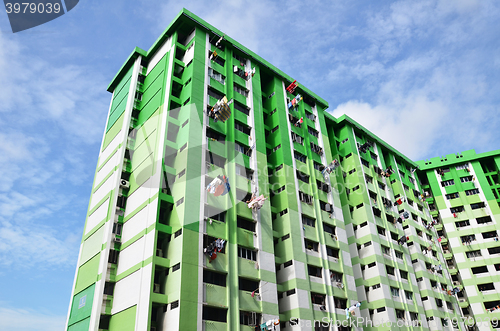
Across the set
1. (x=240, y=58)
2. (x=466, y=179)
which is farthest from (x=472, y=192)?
(x=240, y=58)

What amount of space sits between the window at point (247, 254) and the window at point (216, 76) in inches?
861

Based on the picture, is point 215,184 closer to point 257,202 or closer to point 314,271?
point 257,202

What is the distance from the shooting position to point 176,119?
43.6 m

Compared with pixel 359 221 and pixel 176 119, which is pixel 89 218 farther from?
pixel 359 221

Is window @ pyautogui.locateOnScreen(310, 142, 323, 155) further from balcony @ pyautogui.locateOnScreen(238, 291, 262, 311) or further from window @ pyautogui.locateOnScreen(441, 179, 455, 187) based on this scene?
window @ pyautogui.locateOnScreen(441, 179, 455, 187)

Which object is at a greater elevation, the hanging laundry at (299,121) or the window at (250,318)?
the hanging laundry at (299,121)

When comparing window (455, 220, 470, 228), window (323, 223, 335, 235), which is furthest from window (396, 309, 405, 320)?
window (455, 220, 470, 228)

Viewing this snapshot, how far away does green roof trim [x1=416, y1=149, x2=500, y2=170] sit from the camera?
256 ft

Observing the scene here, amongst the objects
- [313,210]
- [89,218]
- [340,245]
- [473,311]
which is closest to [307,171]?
[313,210]

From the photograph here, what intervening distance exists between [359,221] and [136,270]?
34163 millimetres

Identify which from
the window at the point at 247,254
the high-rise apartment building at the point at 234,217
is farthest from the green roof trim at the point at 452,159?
the window at the point at 247,254

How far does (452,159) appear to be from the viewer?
3174 inches

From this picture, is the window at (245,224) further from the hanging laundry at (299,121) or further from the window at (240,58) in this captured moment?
the window at (240,58)

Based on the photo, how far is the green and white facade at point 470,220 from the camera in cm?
6519
